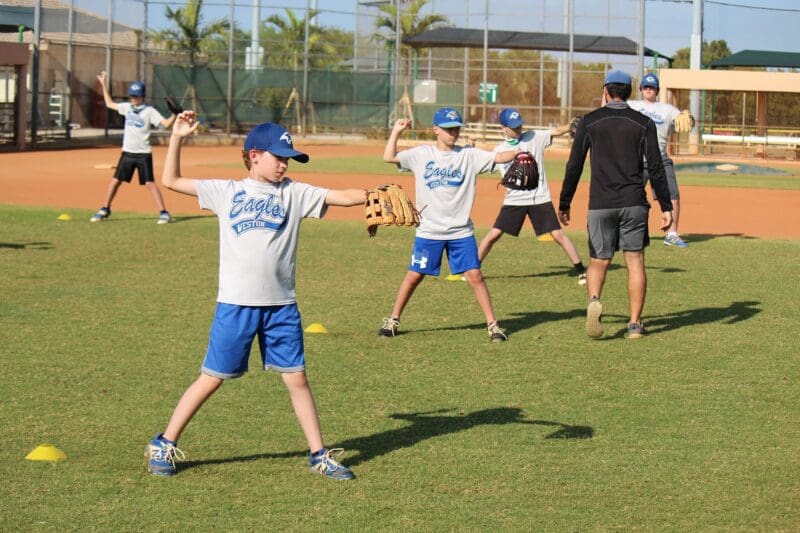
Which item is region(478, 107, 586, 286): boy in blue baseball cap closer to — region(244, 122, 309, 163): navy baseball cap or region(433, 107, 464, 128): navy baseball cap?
region(433, 107, 464, 128): navy baseball cap

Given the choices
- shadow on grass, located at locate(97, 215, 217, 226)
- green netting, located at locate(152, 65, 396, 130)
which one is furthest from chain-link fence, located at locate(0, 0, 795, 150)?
shadow on grass, located at locate(97, 215, 217, 226)

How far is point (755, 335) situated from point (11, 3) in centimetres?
3672

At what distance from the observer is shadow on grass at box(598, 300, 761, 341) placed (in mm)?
10928

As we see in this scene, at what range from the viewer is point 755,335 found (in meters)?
10.5

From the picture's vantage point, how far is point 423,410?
7.82 meters

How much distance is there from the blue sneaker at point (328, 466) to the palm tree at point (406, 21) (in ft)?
160

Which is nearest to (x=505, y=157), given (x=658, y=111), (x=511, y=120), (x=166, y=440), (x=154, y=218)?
(x=511, y=120)

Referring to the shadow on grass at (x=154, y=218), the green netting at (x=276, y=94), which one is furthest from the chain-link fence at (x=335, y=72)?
the shadow on grass at (x=154, y=218)

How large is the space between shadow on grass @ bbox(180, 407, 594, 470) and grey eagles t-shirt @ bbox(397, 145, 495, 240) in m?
2.69

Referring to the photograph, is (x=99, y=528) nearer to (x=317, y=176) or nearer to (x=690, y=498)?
(x=690, y=498)

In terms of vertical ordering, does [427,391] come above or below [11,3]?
below

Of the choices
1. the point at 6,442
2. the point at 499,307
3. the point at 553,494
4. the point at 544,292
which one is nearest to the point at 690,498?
the point at 553,494

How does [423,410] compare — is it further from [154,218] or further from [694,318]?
[154,218]

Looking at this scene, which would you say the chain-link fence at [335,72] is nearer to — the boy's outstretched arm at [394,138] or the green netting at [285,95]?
the green netting at [285,95]
